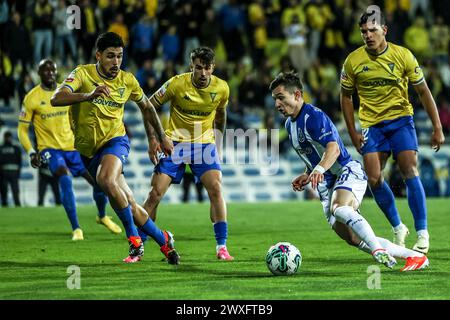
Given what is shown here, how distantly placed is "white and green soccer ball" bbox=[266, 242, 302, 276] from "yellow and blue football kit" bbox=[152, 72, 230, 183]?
7.43 ft

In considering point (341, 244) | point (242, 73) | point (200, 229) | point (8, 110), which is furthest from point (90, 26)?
point (341, 244)

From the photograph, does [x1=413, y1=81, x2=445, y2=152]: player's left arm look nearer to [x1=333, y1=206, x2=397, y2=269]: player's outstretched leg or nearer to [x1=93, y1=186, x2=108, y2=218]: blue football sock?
[x1=333, y1=206, x2=397, y2=269]: player's outstretched leg

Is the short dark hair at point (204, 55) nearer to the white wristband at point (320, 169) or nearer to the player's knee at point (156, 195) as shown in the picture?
the player's knee at point (156, 195)

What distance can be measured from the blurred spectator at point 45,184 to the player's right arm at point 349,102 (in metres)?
10.1

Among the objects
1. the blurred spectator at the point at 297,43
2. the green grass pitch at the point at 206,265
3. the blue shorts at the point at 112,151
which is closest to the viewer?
the green grass pitch at the point at 206,265

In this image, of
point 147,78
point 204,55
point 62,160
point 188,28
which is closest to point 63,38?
point 147,78

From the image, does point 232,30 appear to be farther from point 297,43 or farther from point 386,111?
point 386,111

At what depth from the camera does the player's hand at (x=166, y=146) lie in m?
10.6

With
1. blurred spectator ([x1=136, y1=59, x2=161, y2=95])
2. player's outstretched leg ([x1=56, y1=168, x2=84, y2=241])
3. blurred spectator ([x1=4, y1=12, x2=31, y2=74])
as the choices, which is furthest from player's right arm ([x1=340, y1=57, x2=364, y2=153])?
blurred spectator ([x1=4, y1=12, x2=31, y2=74])

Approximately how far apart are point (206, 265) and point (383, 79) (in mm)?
2949

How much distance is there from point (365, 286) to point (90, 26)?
15749 millimetres

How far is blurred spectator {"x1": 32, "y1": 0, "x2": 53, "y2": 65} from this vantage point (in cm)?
2316

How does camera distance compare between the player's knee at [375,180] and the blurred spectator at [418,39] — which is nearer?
the player's knee at [375,180]

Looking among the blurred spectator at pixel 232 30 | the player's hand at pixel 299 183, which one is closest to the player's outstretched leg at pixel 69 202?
the player's hand at pixel 299 183
